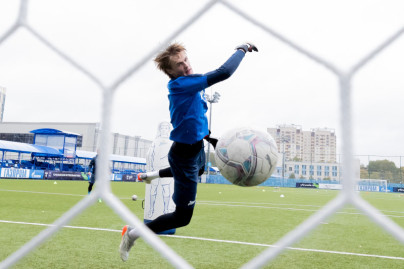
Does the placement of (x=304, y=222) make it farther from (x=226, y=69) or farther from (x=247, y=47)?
(x=247, y=47)

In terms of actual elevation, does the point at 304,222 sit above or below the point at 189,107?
below

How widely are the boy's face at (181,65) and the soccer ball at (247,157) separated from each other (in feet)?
1.96

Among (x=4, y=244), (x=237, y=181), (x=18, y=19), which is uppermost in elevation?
(x=18, y=19)

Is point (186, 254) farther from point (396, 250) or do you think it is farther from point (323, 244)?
point (396, 250)

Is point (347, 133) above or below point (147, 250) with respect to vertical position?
above

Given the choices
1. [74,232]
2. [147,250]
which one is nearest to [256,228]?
[147,250]

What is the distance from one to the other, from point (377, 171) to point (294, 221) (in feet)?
96.9

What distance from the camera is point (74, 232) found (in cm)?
377

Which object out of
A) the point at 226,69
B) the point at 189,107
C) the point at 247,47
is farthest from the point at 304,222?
the point at 189,107

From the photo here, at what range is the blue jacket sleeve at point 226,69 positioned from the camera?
1652mm

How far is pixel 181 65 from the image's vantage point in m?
2.09

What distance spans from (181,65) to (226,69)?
51cm

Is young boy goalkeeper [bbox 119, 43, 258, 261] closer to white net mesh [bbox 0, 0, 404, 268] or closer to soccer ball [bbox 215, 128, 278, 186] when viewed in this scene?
soccer ball [bbox 215, 128, 278, 186]

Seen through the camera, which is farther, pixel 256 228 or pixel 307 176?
pixel 307 176
